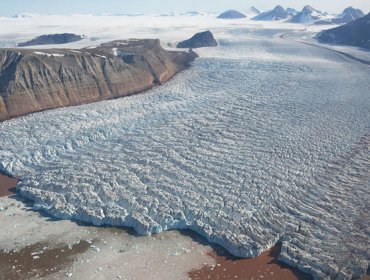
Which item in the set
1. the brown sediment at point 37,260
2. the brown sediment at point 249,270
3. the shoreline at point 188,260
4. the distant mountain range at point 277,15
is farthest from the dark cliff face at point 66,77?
the distant mountain range at point 277,15

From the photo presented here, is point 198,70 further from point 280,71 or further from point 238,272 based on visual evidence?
point 238,272

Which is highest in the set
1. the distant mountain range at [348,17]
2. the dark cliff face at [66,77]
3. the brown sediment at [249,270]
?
the distant mountain range at [348,17]

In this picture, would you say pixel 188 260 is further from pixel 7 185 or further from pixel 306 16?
pixel 306 16

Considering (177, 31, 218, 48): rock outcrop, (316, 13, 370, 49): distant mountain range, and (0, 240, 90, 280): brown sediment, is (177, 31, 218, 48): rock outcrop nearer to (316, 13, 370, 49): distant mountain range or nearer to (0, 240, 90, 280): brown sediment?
(316, 13, 370, 49): distant mountain range

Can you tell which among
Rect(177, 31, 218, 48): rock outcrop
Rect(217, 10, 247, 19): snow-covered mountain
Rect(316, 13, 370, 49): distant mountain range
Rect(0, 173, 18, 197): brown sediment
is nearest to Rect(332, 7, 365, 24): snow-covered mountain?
Rect(217, 10, 247, 19): snow-covered mountain

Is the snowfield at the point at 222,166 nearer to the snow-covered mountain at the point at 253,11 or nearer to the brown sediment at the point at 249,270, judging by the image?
the brown sediment at the point at 249,270
